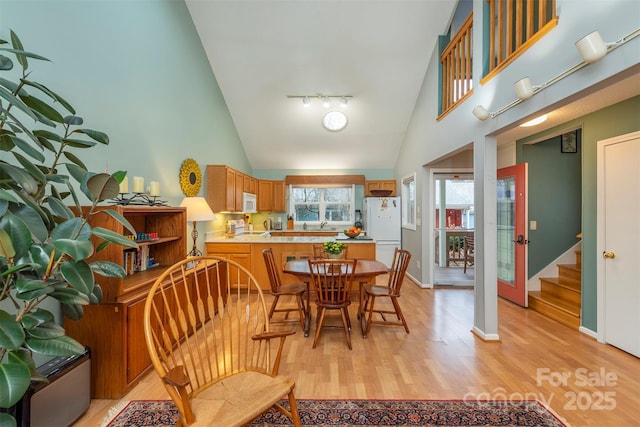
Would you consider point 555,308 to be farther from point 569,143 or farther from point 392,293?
point 569,143

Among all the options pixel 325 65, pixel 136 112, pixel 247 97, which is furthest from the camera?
pixel 247 97

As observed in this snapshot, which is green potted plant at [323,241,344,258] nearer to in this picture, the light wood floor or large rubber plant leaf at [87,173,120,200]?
the light wood floor

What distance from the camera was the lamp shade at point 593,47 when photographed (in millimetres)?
1620

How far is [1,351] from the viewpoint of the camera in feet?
3.75

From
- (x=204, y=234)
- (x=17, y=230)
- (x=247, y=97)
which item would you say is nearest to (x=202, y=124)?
(x=247, y=97)

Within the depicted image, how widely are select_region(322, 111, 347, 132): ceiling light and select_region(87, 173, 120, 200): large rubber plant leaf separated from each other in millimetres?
4669

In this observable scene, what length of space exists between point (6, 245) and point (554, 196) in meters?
5.12

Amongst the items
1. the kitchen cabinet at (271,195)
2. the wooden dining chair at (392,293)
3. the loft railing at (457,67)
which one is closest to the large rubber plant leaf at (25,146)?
the wooden dining chair at (392,293)

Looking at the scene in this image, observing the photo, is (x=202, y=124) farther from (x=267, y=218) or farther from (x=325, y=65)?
(x=267, y=218)

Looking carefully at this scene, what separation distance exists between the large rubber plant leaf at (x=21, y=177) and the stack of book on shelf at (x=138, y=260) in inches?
59.7

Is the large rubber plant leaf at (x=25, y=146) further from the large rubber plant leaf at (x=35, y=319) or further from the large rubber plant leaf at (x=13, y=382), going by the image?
the large rubber plant leaf at (x=13, y=382)

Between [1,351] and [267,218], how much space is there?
5744 mm

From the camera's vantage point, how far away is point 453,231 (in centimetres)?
603

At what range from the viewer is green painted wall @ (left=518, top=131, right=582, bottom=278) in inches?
151
